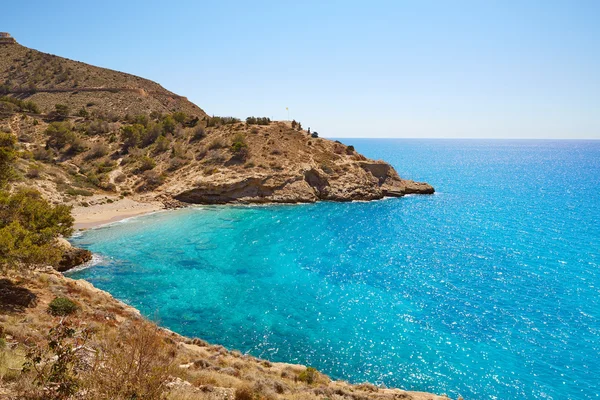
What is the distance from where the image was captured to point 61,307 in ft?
56.1

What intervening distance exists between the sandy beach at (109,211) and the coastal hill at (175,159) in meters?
2.03

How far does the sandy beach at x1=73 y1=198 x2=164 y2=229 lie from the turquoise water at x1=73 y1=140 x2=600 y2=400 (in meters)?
3.27

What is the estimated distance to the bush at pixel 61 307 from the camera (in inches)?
661

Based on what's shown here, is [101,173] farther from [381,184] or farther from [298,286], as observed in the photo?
[381,184]

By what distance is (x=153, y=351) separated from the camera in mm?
7602

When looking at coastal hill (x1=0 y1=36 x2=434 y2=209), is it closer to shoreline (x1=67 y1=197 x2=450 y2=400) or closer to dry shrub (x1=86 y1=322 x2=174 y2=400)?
shoreline (x1=67 y1=197 x2=450 y2=400)

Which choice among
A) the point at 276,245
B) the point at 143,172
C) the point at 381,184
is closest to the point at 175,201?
the point at 143,172

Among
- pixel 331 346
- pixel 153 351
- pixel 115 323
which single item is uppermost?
pixel 153 351

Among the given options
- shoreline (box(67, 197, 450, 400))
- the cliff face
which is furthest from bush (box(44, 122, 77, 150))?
the cliff face

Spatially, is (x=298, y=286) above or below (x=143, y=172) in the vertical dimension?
below

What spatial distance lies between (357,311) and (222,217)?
30.5 meters

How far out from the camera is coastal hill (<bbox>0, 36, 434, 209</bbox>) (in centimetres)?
5769

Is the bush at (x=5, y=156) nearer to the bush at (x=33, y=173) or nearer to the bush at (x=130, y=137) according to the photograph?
the bush at (x=33, y=173)

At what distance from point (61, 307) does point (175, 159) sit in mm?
50229
